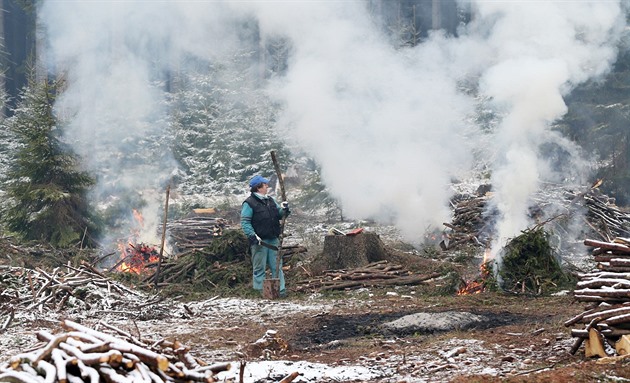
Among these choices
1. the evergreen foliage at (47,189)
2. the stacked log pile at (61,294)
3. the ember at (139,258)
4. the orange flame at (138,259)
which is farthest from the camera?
the evergreen foliage at (47,189)

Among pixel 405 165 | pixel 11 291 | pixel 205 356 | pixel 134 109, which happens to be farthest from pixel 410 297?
pixel 134 109

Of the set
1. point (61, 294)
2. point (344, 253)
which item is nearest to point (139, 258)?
point (344, 253)

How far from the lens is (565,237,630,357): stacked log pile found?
6.07 metres

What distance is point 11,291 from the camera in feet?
32.6

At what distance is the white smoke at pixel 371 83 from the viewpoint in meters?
17.4

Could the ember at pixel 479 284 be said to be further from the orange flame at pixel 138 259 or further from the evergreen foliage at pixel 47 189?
the evergreen foliage at pixel 47 189

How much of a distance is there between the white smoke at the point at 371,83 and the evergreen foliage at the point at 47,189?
25.5 ft

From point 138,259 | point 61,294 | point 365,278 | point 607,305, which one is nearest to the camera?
point 607,305

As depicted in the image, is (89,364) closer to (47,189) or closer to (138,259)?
(138,259)

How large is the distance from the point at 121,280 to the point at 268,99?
2050 centimetres

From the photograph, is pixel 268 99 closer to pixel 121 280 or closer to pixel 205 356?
pixel 121 280

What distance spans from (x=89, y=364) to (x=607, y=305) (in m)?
4.46

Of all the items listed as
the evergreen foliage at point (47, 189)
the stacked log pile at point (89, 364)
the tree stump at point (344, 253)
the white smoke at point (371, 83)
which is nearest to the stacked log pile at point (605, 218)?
the white smoke at point (371, 83)

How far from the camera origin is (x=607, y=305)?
641cm
